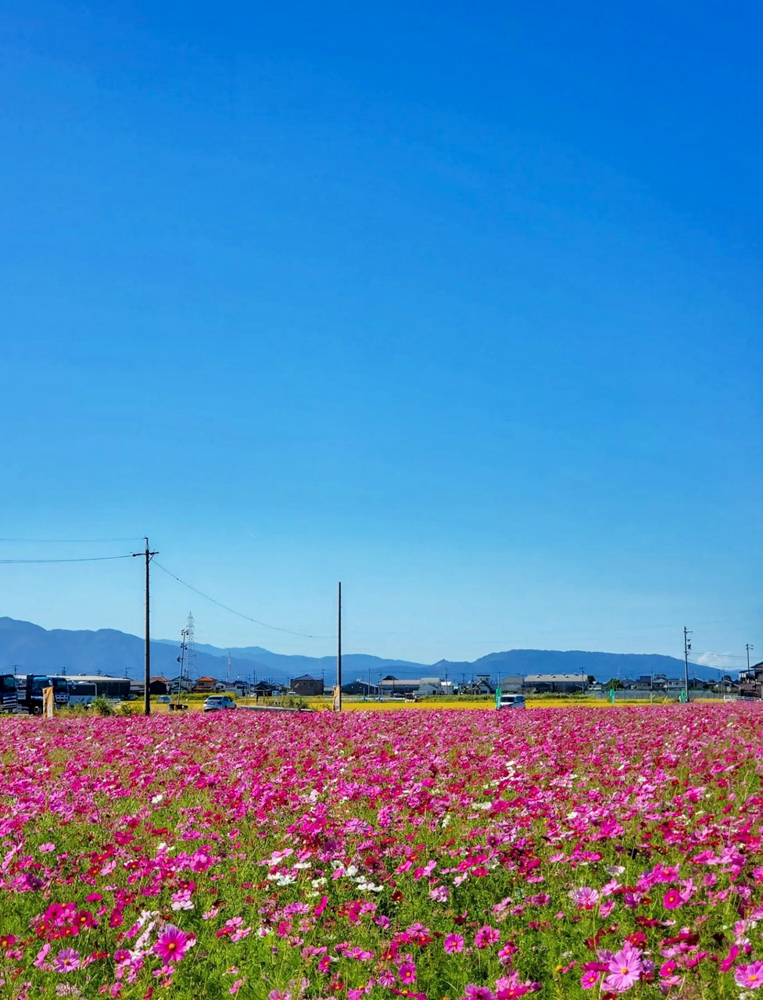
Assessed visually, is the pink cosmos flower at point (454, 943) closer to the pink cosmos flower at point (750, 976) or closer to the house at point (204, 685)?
the pink cosmos flower at point (750, 976)

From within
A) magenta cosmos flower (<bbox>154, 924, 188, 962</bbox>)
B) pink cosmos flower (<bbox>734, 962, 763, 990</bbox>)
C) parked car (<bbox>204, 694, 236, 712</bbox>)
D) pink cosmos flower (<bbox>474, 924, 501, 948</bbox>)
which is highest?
pink cosmos flower (<bbox>734, 962, 763, 990</bbox>)

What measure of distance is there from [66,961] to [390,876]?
258cm

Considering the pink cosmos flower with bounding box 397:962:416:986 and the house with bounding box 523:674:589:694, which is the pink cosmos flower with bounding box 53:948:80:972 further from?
the house with bounding box 523:674:589:694

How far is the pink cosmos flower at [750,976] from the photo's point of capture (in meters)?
3.83

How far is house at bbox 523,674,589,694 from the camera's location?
9591 cm

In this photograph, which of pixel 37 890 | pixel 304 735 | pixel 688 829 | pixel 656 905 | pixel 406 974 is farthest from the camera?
pixel 304 735

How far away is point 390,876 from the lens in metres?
6.65

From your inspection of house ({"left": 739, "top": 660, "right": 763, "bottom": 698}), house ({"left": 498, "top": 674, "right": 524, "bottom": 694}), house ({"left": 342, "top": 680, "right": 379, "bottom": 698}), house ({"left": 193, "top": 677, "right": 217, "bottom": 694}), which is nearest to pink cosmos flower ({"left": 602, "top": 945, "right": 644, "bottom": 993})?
house ({"left": 739, "top": 660, "right": 763, "bottom": 698})

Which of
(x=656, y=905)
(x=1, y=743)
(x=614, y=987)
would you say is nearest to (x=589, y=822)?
(x=656, y=905)

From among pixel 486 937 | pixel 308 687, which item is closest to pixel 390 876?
pixel 486 937

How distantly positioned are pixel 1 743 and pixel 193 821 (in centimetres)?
958

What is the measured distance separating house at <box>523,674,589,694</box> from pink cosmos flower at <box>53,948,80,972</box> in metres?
87.8

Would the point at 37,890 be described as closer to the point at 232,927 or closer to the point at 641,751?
the point at 232,927

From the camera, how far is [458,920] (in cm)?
526
